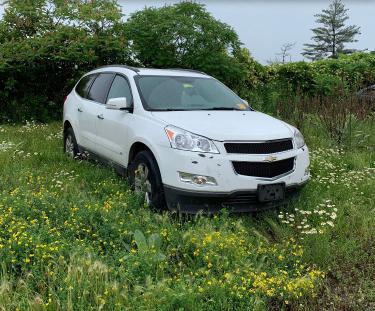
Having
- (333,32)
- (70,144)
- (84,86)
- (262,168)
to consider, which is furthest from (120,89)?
(333,32)

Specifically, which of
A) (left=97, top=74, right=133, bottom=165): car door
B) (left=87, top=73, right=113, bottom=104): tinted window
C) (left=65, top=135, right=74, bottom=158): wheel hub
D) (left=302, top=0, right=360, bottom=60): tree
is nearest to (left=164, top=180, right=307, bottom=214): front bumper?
(left=97, top=74, right=133, bottom=165): car door

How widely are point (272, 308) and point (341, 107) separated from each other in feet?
18.9

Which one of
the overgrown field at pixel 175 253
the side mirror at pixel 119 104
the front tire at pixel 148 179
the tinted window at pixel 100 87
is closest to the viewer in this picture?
the overgrown field at pixel 175 253

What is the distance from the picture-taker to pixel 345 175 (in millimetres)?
6227

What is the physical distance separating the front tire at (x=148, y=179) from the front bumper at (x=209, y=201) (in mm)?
147

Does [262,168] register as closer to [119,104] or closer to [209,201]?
[209,201]

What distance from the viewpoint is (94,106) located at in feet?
21.4

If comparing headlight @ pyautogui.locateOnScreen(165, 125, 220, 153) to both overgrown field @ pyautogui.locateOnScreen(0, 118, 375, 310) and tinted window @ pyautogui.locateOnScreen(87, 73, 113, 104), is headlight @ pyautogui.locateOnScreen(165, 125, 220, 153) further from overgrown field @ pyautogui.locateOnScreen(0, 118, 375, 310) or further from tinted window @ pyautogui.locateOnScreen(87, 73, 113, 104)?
tinted window @ pyautogui.locateOnScreen(87, 73, 113, 104)

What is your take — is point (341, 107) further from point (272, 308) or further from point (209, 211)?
point (272, 308)

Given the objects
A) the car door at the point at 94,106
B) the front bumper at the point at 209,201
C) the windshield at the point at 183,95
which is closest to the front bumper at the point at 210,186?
the front bumper at the point at 209,201

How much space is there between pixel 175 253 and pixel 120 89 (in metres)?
2.90

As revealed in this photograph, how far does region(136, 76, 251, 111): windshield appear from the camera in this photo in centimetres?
552

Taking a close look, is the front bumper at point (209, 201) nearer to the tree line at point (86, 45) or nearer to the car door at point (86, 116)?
the car door at point (86, 116)

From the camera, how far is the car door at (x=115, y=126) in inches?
217
